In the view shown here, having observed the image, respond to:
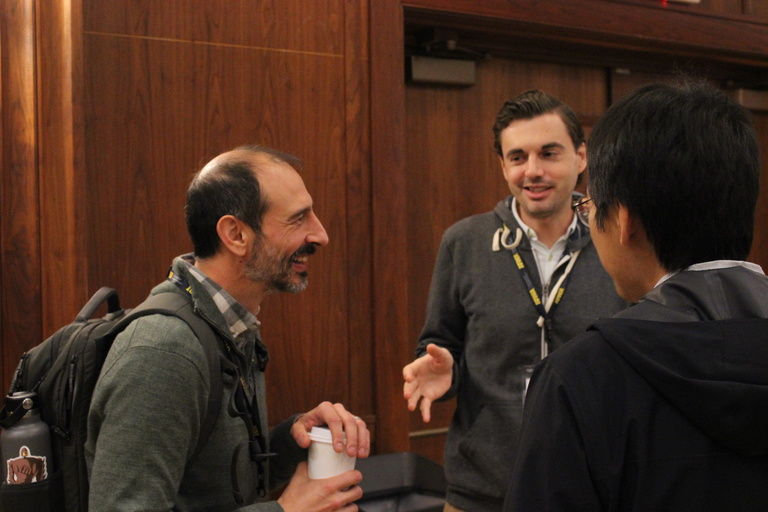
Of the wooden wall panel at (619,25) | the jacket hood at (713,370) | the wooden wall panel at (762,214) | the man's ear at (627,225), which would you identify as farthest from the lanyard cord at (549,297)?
the wooden wall panel at (762,214)

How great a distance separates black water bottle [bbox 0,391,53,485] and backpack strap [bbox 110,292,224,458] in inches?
8.5

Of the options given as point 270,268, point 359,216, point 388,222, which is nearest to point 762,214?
point 388,222

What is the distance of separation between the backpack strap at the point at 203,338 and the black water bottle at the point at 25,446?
0.22m

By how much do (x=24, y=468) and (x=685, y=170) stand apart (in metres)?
1.23

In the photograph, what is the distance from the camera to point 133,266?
2.61 meters

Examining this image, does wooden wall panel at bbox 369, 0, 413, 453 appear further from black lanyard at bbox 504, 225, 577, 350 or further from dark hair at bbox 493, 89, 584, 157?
black lanyard at bbox 504, 225, 577, 350

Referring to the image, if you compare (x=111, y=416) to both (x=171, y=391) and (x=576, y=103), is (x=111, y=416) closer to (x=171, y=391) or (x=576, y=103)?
(x=171, y=391)

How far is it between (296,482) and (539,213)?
3.56 ft

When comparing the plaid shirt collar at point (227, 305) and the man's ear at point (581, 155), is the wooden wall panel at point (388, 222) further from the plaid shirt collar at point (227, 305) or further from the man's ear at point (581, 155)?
the plaid shirt collar at point (227, 305)

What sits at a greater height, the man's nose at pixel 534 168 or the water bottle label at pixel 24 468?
the man's nose at pixel 534 168

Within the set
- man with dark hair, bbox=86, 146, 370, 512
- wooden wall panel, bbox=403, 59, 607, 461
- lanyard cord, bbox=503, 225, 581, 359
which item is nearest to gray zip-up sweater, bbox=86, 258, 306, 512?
man with dark hair, bbox=86, 146, 370, 512

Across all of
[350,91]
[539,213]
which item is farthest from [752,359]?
[350,91]

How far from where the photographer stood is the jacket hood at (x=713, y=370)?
33.3 inches

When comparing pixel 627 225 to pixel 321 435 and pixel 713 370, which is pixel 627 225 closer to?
pixel 713 370
